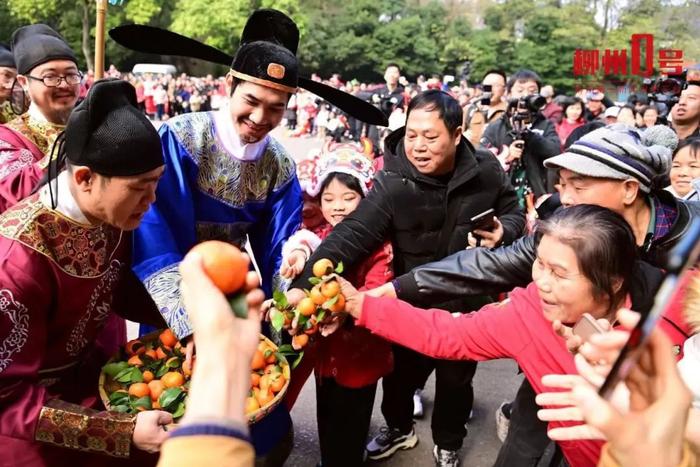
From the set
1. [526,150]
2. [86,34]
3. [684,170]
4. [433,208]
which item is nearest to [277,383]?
[433,208]

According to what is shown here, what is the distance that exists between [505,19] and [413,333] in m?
49.9

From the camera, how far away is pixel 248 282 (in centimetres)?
114

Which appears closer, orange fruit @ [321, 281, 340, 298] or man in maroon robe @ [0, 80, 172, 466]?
man in maroon robe @ [0, 80, 172, 466]

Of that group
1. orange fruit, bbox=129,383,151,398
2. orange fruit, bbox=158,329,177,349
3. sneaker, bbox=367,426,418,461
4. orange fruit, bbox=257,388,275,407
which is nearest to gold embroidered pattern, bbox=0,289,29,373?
orange fruit, bbox=129,383,151,398

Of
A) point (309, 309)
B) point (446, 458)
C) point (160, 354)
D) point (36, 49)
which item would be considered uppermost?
point (36, 49)

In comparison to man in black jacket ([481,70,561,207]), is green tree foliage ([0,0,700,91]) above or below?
above

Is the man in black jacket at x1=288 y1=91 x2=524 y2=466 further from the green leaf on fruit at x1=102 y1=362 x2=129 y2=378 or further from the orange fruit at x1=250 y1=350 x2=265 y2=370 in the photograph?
the green leaf on fruit at x1=102 y1=362 x2=129 y2=378

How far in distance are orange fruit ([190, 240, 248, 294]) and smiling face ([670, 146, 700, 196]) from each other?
3.48m

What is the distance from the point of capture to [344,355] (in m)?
2.65

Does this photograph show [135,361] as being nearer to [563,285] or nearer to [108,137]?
[108,137]

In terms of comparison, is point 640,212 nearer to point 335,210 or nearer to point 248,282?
point 335,210

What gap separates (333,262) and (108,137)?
1.15 m

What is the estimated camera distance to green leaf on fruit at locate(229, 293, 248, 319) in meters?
1.07

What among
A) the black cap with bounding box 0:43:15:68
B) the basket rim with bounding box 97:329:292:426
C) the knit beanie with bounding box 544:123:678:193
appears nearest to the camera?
the basket rim with bounding box 97:329:292:426
